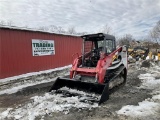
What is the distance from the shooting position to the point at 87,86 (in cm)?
713

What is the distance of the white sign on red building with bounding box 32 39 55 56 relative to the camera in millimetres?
12167

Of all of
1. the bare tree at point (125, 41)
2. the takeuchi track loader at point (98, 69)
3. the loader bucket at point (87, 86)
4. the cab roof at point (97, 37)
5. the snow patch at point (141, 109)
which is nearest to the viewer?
the snow patch at point (141, 109)

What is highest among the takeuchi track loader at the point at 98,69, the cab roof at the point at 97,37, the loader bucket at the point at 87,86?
the cab roof at the point at 97,37

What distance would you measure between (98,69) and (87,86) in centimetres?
74

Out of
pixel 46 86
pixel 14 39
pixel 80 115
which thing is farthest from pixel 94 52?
pixel 14 39

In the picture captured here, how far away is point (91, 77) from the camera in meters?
7.64

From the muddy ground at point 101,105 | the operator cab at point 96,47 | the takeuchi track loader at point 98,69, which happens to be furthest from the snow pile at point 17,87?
the operator cab at point 96,47

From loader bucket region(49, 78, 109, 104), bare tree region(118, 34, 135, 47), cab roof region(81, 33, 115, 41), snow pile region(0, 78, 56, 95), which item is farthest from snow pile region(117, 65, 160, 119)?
bare tree region(118, 34, 135, 47)

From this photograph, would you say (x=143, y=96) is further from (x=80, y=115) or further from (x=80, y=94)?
(x=80, y=115)

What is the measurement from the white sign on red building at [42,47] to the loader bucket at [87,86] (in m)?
4.83

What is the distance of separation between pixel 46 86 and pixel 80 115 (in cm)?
424

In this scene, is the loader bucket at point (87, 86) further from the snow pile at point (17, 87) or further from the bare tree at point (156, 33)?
the bare tree at point (156, 33)

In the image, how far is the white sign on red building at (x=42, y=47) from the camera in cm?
1217

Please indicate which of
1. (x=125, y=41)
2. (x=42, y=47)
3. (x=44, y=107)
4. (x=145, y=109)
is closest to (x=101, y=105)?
(x=145, y=109)
